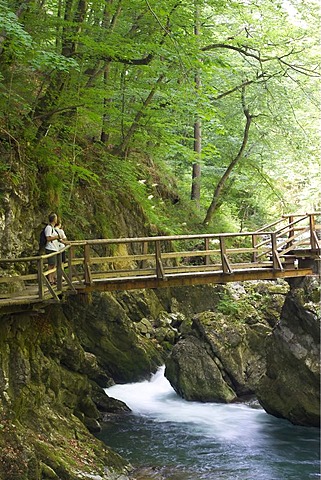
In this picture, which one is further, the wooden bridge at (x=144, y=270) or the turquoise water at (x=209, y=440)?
the turquoise water at (x=209, y=440)

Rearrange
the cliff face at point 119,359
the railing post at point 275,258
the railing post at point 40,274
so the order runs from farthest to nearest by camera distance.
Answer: the railing post at point 275,258 < the cliff face at point 119,359 < the railing post at point 40,274

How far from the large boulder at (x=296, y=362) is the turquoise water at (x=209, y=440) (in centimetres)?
53

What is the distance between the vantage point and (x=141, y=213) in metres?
19.9

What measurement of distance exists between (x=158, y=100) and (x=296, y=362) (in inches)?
387

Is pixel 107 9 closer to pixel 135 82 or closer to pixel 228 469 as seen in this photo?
pixel 135 82

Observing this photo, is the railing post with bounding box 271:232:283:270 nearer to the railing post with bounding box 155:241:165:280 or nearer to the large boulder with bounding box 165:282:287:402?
the railing post with bounding box 155:241:165:280

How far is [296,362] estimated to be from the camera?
14727 millimetres

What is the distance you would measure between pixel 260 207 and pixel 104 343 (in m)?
14.7

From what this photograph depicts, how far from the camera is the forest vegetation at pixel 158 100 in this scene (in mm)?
12562

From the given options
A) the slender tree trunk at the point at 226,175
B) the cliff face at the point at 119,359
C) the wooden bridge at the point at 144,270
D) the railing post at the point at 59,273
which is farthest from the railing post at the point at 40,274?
the slender tree trunk at the point at 226,175

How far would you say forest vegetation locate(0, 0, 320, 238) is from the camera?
12.6m

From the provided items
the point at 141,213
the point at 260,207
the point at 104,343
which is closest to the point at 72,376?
the point at 104,343

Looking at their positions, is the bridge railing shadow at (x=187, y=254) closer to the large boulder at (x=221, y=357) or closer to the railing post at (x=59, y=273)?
the railing post at (x=59, y=273)

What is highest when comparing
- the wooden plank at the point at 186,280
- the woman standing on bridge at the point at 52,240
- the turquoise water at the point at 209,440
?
the woman standing on bridge at the point at 52,240
